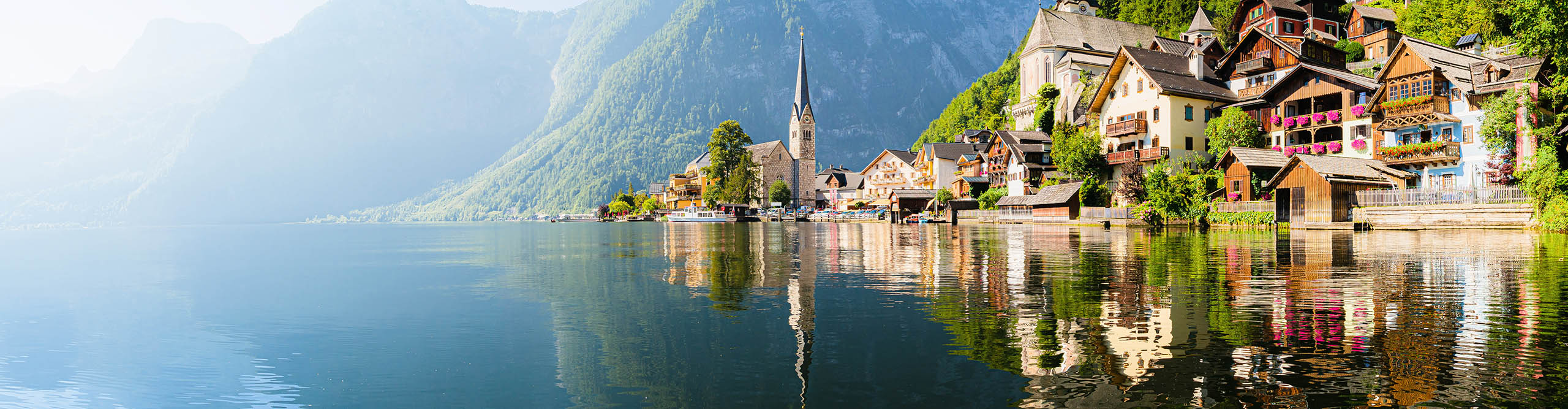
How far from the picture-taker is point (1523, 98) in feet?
147

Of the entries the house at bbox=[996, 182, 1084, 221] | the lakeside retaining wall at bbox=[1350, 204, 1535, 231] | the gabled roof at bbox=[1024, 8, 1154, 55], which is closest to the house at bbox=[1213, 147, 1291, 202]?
the lakeside retaining wall at bbox=[1350, 204, 1535, 231]

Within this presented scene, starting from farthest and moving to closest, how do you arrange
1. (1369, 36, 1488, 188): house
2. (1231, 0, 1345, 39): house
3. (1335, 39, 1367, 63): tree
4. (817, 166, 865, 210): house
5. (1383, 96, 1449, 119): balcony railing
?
(817, 166, 865, 210): house < (1231, 0, 1345, 39): house < (1335, 39, 1367, 63): tree < (1383, 96, 1449, 119): balcony railing < (1369, 36, 1488, 188): house

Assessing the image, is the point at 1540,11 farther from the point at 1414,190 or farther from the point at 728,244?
the point at 728,244

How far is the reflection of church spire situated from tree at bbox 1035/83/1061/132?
7000cm

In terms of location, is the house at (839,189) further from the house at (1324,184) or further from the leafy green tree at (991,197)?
the house at (1324,184)

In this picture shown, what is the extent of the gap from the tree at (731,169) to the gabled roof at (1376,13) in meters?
92.3

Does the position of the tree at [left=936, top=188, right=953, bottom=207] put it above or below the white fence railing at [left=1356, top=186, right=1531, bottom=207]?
above

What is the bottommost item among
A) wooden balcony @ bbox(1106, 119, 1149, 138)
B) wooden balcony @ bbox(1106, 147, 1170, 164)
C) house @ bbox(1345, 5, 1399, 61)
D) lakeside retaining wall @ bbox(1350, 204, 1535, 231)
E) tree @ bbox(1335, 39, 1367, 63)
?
lakeside retaining wall @ bbox(1350, 204, 1535, 231)

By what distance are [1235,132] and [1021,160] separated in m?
24.6

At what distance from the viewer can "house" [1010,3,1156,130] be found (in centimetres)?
A: 9825

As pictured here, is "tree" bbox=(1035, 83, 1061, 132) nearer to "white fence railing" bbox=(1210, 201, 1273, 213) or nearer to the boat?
"white fence railing" bbox=(1210, 201, 1273, 213)

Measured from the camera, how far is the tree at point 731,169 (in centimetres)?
14738

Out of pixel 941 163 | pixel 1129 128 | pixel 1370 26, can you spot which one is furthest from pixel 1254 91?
pixel 941 163

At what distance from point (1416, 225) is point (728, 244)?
117 ft
